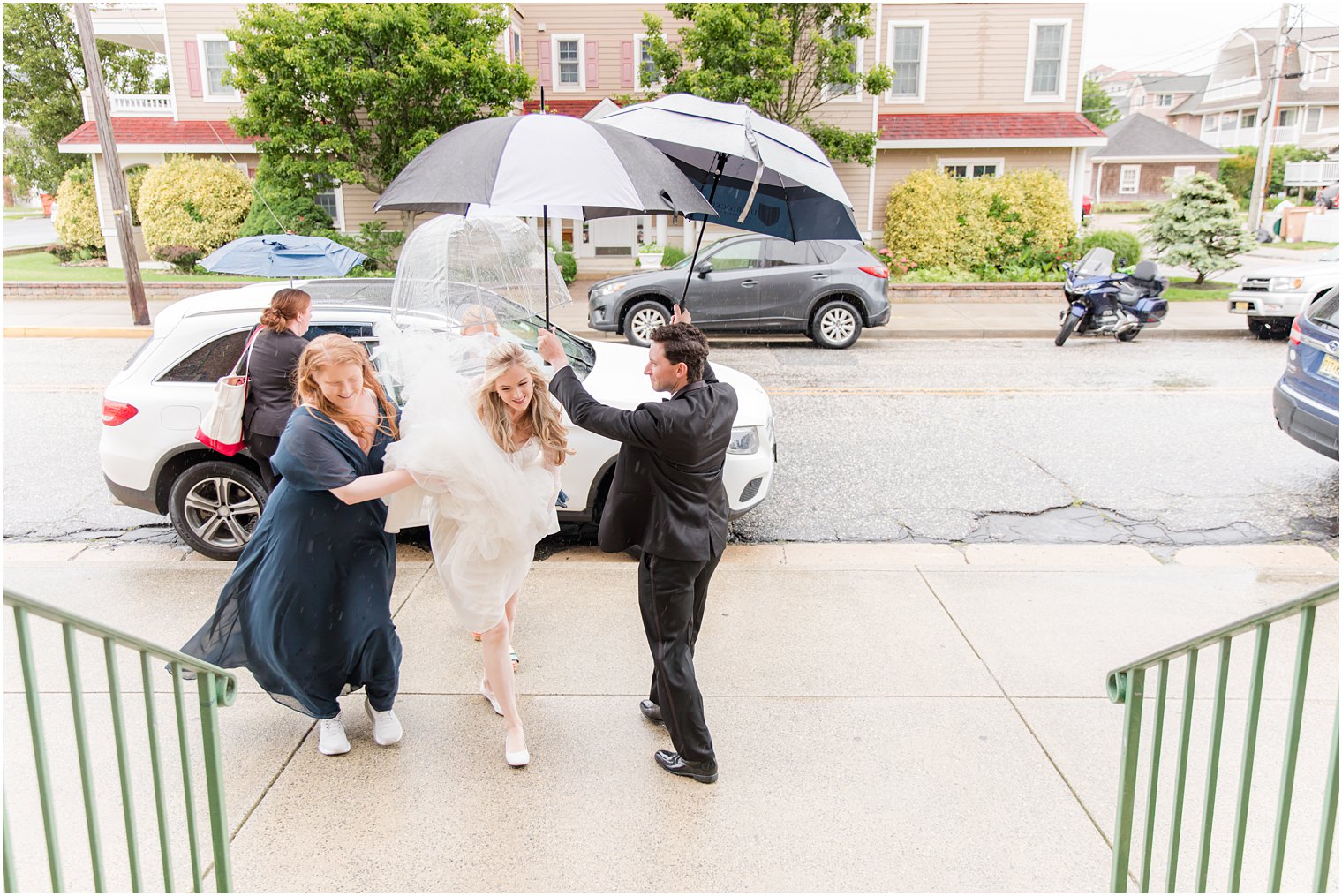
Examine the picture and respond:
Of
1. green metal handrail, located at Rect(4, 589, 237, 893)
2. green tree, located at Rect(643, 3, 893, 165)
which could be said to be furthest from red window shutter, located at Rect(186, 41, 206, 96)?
green metal handrail, located at Rect(4, 589, 237, 893)

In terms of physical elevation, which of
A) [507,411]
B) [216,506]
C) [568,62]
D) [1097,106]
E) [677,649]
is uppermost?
[1097,106]

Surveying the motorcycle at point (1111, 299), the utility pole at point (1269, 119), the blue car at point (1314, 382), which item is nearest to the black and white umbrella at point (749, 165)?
the blue car at point (1314, 382)

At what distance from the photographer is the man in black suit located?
Result: 11.8 ft

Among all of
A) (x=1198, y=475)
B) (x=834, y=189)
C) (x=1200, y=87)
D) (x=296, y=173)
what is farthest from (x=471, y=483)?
(x=1200, y=87)

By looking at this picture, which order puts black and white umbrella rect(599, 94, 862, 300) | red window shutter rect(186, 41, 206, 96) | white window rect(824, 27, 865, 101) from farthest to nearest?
red window shutter rect(186, 41, 206, 96) < white window rect(824, 27, 865, 101) < black and white umbrella rect(599, 94, 862, 300)

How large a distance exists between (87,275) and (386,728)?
20164 millimetres

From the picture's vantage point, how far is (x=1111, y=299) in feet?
48.1

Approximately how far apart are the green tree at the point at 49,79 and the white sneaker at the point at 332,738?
29082 mm

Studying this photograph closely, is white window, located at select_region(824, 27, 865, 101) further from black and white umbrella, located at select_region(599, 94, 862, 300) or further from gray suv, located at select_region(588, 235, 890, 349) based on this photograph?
black and white umbrella, located at select_region(599, 94, 862, 300)

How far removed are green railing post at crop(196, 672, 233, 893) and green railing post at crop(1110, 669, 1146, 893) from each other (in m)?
2.62

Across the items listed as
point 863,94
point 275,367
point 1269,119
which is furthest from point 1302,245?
point 275,367

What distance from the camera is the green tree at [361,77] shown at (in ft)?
59.4

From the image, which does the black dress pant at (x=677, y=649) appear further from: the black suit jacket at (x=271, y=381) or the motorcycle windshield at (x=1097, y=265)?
the motorcycle windshield at (x=1097, y=265)

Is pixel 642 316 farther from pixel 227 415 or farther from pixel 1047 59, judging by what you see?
pixel 1047 59
